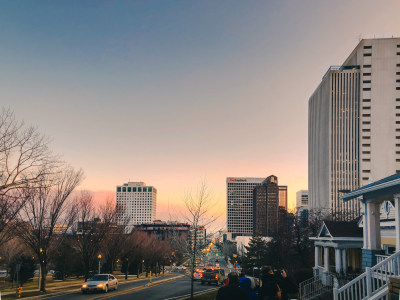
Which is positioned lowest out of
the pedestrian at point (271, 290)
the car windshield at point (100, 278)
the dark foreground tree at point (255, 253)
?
the dark foreground tree at point (255, 253)

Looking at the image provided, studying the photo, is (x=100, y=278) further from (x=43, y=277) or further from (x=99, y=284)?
(x=43, y=277)

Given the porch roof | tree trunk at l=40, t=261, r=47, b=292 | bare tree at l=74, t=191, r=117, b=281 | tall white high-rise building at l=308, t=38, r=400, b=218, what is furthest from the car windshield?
tall white high-rise building at l=308, t=38, r=400, b=218

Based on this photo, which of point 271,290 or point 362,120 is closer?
point 271,290

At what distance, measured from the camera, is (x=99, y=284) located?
2447 cm

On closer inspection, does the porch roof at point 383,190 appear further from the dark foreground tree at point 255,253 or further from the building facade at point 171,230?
the dark foreground tree at point 255,253

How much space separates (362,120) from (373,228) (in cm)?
13117

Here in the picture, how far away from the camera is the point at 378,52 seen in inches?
5177

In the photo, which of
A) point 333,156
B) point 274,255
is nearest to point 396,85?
point 333,156

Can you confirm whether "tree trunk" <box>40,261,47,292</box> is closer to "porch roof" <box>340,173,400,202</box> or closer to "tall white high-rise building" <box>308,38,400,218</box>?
"porch roof" <box>340,173,400,202</box>

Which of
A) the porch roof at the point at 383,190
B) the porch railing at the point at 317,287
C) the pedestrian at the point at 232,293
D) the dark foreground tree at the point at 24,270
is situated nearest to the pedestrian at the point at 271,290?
the pedestrian at the point at 232,293

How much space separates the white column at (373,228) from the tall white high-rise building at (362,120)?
123m

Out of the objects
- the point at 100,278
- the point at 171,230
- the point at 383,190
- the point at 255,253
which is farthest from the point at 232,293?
the point at 255,253

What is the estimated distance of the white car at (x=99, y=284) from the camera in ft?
79.4

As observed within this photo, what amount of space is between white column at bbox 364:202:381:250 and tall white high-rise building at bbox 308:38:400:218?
403 ft
